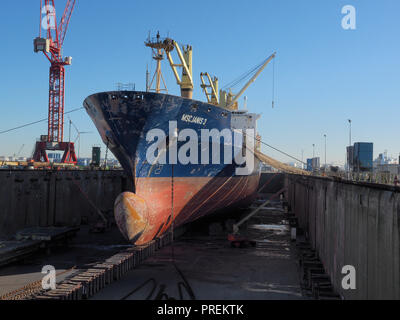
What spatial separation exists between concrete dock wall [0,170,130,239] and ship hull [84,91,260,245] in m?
9.22

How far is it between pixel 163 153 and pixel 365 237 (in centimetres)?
1288

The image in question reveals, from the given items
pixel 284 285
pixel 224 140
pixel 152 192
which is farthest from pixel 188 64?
pixel 284 285

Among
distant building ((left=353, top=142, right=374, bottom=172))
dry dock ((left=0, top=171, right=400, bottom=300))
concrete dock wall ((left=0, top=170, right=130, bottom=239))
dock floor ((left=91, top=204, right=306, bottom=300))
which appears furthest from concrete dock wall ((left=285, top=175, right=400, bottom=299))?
concrete dock wall ((left=0, top=170, right=130, bottom=239))

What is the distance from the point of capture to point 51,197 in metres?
30.8

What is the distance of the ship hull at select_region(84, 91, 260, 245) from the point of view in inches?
765

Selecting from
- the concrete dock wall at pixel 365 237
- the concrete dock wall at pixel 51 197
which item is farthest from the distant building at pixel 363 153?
the concrete dock wall at pixel 51 197

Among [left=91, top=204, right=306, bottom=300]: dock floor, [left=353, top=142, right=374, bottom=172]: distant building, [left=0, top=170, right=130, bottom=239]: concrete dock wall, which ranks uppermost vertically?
[left=353, top=142, right=374, bottom=172]: distant building

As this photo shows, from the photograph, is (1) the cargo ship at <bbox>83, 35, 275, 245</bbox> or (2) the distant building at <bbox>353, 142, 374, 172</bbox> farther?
(2) the distant building at <bbox>353, 142, 374, 172</bbox>

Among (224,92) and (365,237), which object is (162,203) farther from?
(224,92)

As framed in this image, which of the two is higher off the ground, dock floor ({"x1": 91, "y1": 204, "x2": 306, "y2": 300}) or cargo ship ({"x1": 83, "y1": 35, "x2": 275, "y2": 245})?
cargo ship ({"x1": 83, "y1": 35, "x2": 275, "y2": 245})

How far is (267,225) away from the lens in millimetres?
37406

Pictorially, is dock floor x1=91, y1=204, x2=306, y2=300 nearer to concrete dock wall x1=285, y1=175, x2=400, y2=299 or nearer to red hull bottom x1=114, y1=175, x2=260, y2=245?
red hull bottom x1=114, y1=175, x2=260, y2=245

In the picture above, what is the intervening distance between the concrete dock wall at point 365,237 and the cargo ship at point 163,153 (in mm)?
8806
